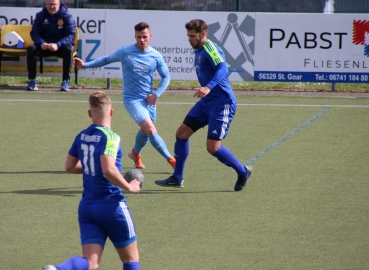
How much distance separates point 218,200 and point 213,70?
58.9 inches

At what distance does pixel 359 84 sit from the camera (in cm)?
1827

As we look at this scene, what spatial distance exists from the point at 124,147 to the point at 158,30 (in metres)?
6.88

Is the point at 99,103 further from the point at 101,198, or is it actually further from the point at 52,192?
the point at 52,192

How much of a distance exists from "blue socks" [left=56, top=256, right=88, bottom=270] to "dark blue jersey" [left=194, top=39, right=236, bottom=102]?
359 cm

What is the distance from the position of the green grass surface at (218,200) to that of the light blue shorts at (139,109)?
0.79 metres

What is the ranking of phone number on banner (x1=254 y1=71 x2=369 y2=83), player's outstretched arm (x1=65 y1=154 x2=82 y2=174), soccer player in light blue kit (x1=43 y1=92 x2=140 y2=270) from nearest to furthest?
soccer player in light blue kit (x1=43 y1=92 x2=140 y2=270) → player's outstretched arm (x1=65 y1=154 x2=82 y2=174) → phone number on banner (x1=254 y1=71 x2=369 y2=83)

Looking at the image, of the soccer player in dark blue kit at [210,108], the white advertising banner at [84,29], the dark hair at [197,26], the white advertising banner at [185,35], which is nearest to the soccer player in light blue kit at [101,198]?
the soccer player in dark blue kit at [210,108]

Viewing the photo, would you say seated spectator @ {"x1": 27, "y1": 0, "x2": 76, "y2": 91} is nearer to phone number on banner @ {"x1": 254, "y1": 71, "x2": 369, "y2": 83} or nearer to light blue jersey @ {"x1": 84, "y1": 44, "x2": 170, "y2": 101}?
phone number on banner @ {"x1": 254, "y1": 71, "x2": 369, "y2": 83}

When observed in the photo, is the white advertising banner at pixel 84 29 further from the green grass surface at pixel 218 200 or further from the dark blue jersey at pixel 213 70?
the dark blue jersey at pixel 213 70

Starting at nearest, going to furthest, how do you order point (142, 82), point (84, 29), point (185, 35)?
point (142, 82)
point (185, 35)
point (84, 29)

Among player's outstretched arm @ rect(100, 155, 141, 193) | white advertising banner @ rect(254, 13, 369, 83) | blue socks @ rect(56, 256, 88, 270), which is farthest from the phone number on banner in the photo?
blue socks @ rect(56, 256, 88, 270)

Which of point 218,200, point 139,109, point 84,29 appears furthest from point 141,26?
point 84,29

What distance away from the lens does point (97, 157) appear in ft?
15.5

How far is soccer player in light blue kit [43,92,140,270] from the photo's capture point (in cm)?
471
